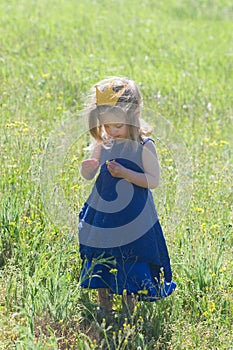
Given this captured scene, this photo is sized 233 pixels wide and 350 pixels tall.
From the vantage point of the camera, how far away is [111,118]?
317 cm

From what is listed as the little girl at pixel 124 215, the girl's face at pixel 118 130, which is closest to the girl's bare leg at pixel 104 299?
the little girl at pixel 124 215

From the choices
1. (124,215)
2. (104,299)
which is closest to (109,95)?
(124,215)

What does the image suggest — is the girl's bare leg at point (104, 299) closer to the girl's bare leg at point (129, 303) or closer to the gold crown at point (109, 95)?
the girl's bare leg at point (129, 303)

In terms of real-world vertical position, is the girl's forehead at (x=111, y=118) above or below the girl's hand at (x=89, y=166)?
above

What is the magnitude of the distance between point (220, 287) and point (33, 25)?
6008 mm

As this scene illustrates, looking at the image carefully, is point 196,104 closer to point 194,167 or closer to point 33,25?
point 194,167

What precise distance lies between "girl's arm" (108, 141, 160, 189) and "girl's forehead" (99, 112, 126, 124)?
0.59ft

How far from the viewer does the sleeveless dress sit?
10.2 feet

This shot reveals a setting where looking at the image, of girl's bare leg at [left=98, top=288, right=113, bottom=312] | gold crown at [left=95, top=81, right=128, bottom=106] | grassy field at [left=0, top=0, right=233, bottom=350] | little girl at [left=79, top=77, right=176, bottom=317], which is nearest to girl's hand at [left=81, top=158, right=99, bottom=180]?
little girl at [left=79, top=77, right=176, bottom=317]

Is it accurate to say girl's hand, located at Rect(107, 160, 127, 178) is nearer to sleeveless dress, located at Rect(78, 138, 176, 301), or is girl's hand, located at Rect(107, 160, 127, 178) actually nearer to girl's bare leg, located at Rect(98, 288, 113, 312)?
sleeveless dress, located at Rect(78, 138, 176, 301)

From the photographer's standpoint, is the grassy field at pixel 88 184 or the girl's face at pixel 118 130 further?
the girl's face at pixel 118 130

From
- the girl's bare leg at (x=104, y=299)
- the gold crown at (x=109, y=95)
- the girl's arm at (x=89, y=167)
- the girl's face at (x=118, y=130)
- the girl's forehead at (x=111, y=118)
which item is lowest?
the girl's bare leg at (x=104, y=299)

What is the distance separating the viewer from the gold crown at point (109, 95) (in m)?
3.13

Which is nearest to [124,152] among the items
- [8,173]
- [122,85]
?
[122,85]
